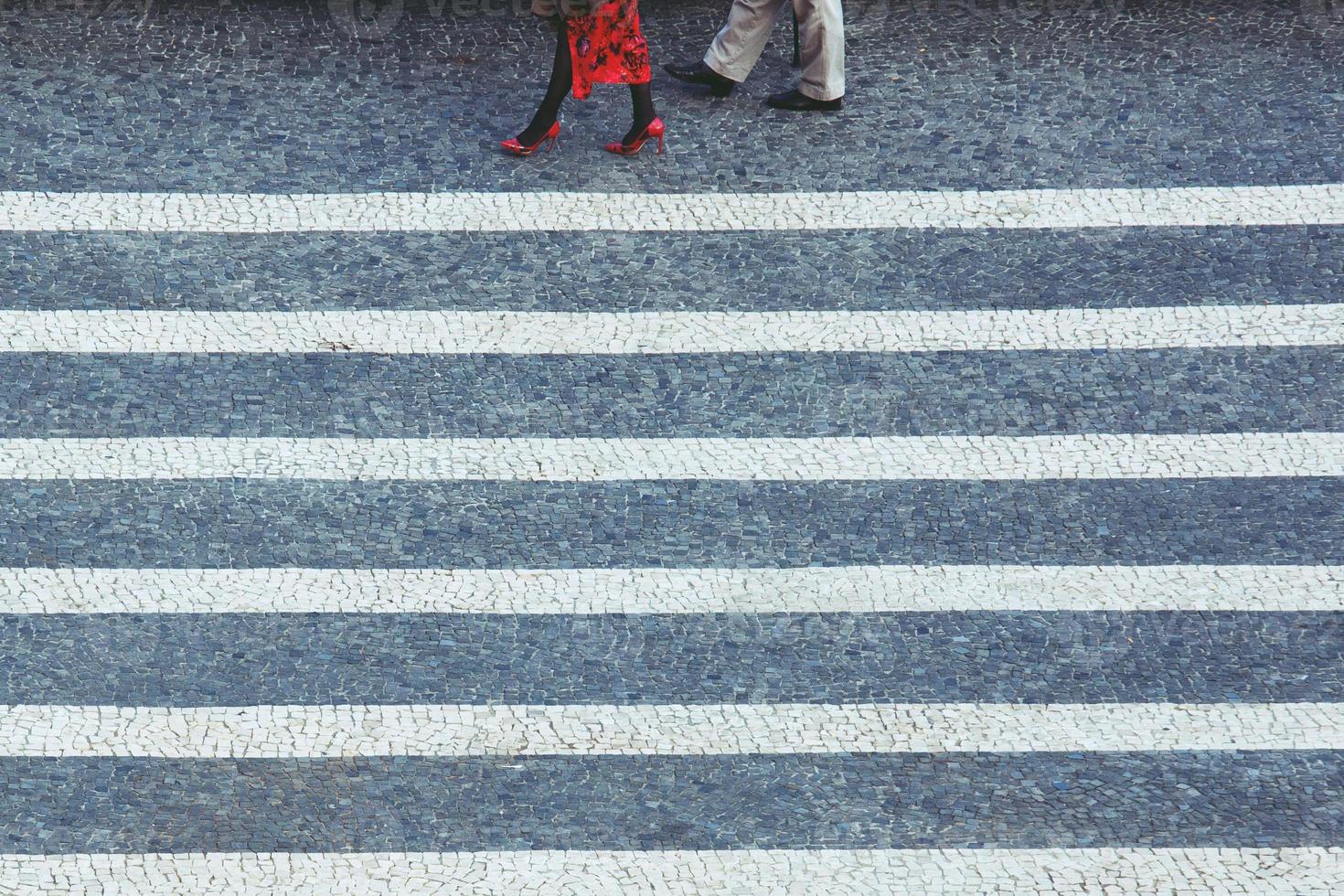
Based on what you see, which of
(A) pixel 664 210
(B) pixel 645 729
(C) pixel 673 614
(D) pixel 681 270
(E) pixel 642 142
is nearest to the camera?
(B) pixel 645 729

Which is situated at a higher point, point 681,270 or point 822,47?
point 822,47

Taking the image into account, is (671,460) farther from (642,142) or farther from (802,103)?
(802,103)

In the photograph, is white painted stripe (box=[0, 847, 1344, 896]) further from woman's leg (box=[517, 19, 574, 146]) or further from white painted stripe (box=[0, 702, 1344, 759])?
woman's leg (box=[517, 19, 574, 146])

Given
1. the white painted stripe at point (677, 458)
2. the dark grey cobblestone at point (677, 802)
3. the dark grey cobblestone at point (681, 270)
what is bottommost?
the dark grey cobblestone at point (677, 802)

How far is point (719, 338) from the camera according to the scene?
6.69 metres

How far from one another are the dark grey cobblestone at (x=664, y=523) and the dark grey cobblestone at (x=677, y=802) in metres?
0.87

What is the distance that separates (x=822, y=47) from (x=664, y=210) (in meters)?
1.18

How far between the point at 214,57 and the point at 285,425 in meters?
2.67

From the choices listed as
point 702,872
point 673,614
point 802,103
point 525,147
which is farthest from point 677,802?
point 802,103

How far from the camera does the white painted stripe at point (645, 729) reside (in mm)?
5246

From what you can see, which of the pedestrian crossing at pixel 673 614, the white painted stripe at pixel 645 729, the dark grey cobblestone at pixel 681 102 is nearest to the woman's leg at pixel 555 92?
the dark grey cobblestone at pixel 681 102

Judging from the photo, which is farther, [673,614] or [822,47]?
[822,47]

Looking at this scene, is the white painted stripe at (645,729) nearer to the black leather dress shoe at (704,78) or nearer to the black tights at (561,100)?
the black tights at (561,100)

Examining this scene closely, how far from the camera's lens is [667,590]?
18.9 feet
